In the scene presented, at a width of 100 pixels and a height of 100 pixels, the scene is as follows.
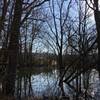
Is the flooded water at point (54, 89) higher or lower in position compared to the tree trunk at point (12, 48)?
lower

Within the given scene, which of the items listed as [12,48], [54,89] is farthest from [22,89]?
[12,48]

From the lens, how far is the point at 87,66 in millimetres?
20938

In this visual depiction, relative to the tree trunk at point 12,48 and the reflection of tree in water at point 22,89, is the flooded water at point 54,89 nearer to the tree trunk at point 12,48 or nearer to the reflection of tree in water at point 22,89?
the reflection of tree in water at point 22,89

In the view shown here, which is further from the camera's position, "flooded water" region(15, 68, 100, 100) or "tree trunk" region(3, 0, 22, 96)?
"flooded water" region(15, 68, 100, 100)

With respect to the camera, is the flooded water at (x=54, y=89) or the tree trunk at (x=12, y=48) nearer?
the tree trunk at (x=12, y=48)

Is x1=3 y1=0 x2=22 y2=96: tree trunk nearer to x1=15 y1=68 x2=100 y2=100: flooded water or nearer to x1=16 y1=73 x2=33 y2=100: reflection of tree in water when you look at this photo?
x1=16 y1=73 x2=33 y2=100: reflection of tree in water

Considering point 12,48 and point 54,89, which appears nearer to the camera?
point 12,48

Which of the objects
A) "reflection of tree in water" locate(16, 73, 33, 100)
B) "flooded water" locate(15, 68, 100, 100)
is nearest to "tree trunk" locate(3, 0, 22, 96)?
"reflection of tree in water" locate(16, 73, 33, 100)

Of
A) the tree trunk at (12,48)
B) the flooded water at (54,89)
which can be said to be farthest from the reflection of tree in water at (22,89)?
the tree trunk at (12,48)

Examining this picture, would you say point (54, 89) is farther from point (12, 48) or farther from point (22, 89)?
point (12, 48)

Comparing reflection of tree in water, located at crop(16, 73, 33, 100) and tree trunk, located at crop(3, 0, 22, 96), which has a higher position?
tree trunk, located at crop(3, 0, 22, 96)

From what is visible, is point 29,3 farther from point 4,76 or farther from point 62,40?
point 62,40

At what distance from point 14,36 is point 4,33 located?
577mm

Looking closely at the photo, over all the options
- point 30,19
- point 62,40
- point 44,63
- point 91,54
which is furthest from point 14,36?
point 44,63
